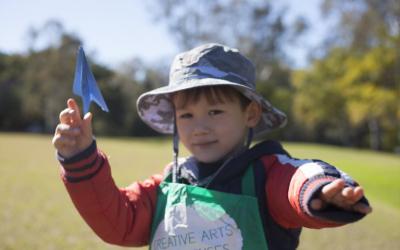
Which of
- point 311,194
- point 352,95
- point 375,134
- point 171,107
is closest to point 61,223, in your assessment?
point 171,107

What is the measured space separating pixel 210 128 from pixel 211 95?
143 mm

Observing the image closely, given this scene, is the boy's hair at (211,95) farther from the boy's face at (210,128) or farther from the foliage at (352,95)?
the foliage at (352,95)

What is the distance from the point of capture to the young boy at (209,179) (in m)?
1.51

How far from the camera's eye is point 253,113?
2082 millimetres

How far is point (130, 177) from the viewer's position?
26.2 ft

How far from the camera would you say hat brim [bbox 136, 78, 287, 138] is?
6.11 ft

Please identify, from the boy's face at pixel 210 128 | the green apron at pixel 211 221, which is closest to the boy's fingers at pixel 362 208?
the green apron at pixel 211 221

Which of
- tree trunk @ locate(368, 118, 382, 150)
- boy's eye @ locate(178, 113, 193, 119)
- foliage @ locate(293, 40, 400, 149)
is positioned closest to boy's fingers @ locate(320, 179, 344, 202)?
boy's eye @ locate(178, 113, 193, 119)

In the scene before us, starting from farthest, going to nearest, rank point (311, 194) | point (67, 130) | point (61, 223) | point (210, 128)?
point (61, 223) → point (210, 128) → point (67, 130) → point (311, 194)

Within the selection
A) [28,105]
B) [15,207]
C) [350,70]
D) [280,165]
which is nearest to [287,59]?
[350,70]

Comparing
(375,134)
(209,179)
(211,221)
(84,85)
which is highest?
(84,85)

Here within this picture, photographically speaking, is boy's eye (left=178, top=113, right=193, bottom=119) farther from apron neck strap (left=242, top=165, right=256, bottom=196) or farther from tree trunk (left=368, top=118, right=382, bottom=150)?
tree trunk (left=368, top=118, right=382, bottom=150)

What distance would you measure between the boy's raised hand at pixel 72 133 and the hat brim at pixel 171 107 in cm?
48

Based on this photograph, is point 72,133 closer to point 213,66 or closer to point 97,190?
point 97,190
